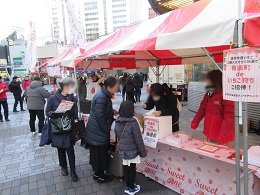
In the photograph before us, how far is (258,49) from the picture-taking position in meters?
1.70

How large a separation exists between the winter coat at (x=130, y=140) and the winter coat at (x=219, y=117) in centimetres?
110

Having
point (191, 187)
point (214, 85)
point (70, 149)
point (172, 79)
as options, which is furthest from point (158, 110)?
point (172, 79)

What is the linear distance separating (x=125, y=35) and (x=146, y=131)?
5.84ft

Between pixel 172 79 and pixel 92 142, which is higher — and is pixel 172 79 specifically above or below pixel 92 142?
above

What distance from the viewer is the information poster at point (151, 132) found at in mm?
3244

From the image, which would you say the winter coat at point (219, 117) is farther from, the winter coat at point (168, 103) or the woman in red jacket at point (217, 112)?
the winter coat at point (168, 103)

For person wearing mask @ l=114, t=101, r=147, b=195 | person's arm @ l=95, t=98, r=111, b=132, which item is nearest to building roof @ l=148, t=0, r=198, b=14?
person's arm @ l=95, t=98, r=111, b=132

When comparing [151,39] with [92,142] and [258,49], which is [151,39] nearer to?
[258,49]

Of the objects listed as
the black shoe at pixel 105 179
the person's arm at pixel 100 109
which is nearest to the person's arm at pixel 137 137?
the person's arm at pixel 100 109

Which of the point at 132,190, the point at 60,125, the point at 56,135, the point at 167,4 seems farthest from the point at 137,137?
the point at 167,4

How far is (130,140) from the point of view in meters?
3.01

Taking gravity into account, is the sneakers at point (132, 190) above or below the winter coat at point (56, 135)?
below

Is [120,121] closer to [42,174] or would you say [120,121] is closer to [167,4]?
[42,174]

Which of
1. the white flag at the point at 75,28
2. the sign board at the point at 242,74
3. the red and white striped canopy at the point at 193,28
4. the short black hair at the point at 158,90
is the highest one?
the white flag at the point at 75,28
